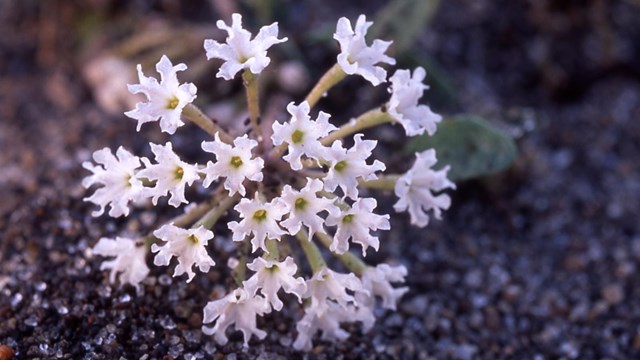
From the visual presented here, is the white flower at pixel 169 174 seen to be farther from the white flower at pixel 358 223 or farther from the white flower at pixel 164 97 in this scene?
the white flower at pixel 358 223

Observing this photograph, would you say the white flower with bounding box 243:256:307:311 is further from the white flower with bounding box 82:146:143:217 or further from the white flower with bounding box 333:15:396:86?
the white flower with bounding box 333:15:396:86

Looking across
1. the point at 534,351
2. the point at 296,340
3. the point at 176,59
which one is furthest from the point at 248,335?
the point at 176,59

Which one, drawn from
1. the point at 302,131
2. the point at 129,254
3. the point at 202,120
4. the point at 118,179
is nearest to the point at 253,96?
the point at 202,120

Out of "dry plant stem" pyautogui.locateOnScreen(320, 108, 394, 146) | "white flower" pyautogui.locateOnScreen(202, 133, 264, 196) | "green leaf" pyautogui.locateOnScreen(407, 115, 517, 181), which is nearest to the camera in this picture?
"white flower" pyautogui.locateOnScreen(202, 133, 264, 196)

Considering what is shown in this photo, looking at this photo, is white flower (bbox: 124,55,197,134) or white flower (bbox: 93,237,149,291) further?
white flower (bbox: 93,237,149,291)

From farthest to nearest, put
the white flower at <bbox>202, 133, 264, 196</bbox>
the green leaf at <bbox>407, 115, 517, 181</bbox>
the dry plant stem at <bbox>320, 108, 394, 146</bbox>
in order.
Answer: the green leaf at <bbox>407, 115, 517, 181</bbox> → the dry plant stem at <bbox>320, 108, 394, 146</bbox> → the white flower at <bbox>202, 133, 264, 196</bbox>

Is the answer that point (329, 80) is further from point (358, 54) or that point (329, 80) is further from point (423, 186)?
point (423, 186)

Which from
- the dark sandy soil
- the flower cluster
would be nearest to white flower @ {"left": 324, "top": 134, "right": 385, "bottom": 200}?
the flower cluster
